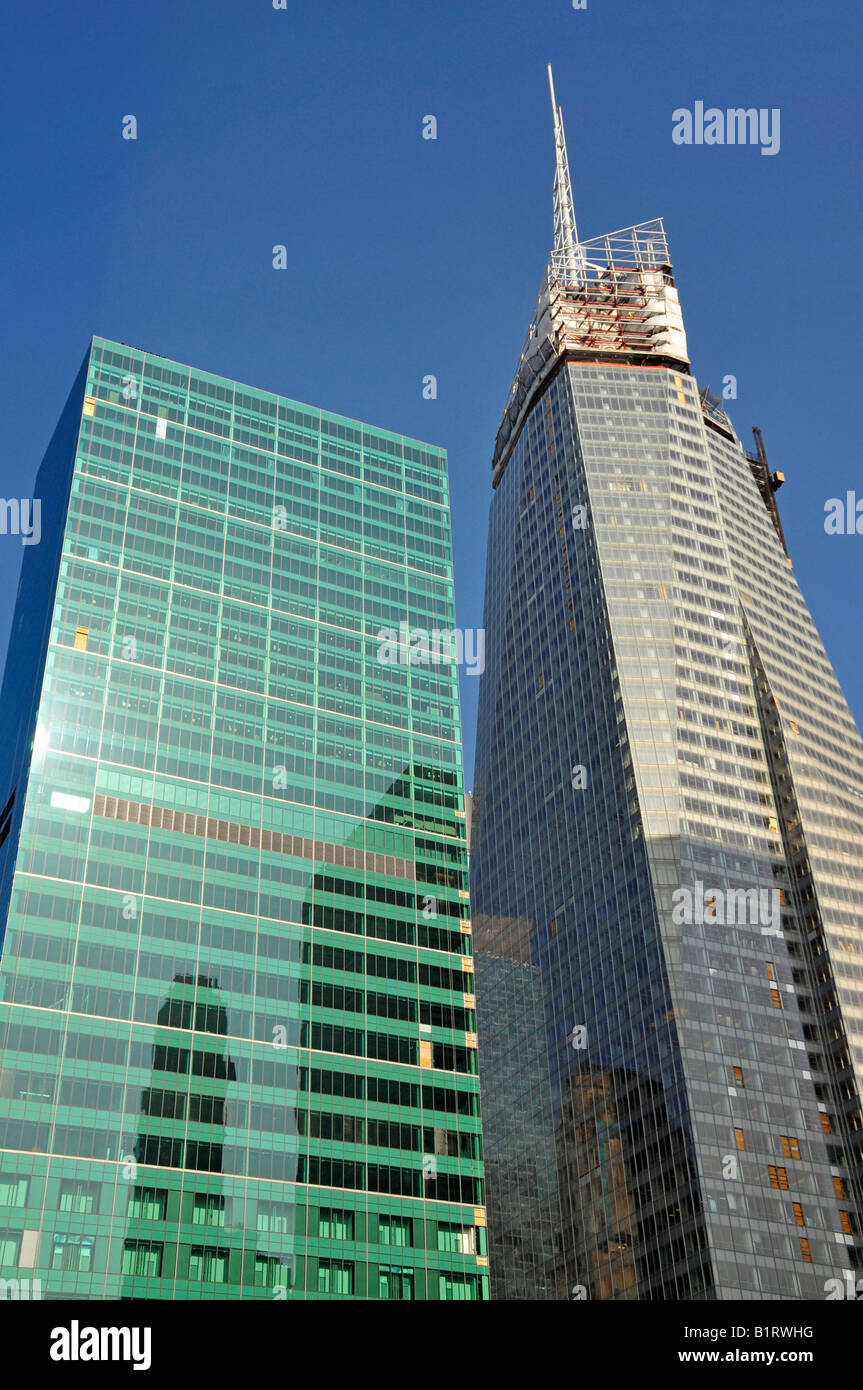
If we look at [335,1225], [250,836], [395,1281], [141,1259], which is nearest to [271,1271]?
[335,1225]

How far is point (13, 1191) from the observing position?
10100 centimetres

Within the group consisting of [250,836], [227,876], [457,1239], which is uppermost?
[250,836]

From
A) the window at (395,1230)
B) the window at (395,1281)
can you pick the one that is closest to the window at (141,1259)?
the window at (395,1281)

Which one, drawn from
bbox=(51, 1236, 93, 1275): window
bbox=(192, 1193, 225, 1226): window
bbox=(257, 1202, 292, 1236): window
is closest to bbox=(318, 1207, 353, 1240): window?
bbox=(257, 1202, 292, 1236): window

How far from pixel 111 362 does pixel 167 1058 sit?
271 ft

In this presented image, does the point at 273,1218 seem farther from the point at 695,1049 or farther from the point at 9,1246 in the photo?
the point at 695,1049

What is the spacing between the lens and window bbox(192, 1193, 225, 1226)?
106 metres

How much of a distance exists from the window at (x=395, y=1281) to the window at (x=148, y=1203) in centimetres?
1844

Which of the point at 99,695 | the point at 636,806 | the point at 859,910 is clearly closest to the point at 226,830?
the point at 99,695

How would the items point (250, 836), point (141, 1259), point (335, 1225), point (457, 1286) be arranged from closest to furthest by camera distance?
point (141, 1259) < point (335, 1225) < point (457, 1286) < point (250, 836)

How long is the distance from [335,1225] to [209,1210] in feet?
34.7

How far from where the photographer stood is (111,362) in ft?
515

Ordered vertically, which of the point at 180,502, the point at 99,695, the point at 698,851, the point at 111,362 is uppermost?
the point at 111,362
